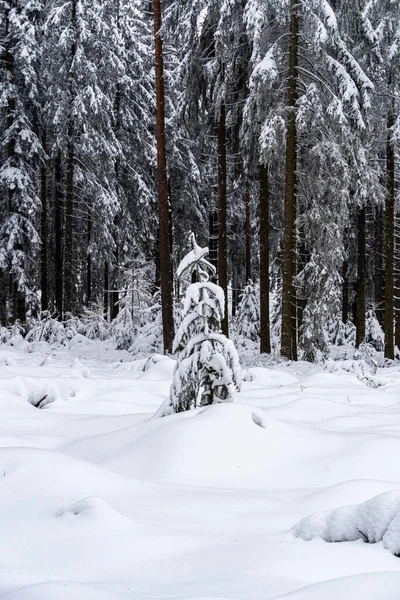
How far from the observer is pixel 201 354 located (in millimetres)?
4973

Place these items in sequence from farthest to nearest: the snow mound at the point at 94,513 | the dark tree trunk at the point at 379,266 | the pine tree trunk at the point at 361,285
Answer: the dark tree trunk at the point at 379,266, the pine tree trunk at the point at 361,285, the snow mound at the point at 94,513

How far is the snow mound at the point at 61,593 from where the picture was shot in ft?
Answer: 5.90

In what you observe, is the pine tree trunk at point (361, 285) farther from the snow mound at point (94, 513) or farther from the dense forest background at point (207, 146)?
the snow mound at point (94, 513)

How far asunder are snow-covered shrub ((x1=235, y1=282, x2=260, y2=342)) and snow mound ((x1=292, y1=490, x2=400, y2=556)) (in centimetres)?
1923

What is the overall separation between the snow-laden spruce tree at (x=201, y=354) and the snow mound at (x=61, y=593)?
3.10 m

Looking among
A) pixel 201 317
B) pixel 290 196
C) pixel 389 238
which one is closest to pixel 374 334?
pixel 389 238

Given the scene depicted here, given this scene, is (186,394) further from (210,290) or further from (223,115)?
(223,115)

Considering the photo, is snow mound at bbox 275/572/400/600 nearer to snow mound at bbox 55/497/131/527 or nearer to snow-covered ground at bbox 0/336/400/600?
snow-covered ground at bbox 0/336/400/600

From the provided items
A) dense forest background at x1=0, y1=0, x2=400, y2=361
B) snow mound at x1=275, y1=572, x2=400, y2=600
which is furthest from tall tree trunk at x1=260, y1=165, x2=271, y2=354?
snow mound at x1=275, y1=572, x2=400, y2=600

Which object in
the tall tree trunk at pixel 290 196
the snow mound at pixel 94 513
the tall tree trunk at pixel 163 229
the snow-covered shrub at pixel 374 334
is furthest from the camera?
the snow-covered shrub at pixel 374 334

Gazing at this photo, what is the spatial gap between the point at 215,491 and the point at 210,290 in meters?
2.17

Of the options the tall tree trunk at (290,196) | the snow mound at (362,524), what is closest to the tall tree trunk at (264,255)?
the tall tree trunk at (290,196)

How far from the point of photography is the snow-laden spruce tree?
498 centimetres

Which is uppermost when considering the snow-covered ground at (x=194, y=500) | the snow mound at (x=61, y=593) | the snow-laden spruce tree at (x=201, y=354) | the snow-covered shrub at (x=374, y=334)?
the snow-laden spruce tree at (x=201, y=354)
